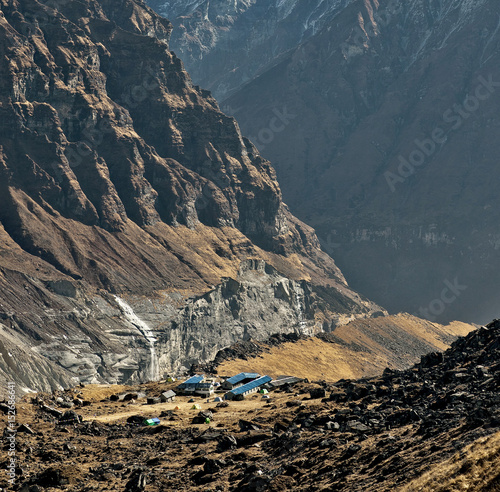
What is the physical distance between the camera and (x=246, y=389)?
10150 cm

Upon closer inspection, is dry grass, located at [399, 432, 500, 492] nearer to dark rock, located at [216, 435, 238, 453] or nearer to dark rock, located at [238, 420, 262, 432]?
dark rock, located at [216, 435, 238, 453]

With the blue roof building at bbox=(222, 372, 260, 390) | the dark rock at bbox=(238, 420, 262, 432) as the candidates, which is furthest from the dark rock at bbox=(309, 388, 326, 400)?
the blue roof building at bbox=(222, 372, 260, 390)

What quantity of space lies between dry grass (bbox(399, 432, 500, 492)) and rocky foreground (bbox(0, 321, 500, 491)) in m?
0.07

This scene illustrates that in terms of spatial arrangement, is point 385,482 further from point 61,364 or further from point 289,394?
point 61,364

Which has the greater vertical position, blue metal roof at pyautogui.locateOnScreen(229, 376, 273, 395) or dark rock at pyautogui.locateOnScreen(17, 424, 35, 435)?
blue metal roof at pyautogui.locateOnScreen(229, 376, 273, 395)

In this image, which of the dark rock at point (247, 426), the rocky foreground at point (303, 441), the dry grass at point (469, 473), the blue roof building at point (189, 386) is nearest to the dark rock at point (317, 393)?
the rocky foreground at point (303, 441)

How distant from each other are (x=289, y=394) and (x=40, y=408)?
88.4ft

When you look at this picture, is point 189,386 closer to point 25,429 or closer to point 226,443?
point 25,429

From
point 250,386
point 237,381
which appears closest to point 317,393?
point 250,386

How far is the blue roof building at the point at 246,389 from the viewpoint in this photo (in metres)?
99.3

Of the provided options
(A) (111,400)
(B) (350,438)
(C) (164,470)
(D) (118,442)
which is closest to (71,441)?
(D) (118,442)

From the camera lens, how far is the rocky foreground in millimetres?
49250

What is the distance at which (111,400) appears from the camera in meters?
102

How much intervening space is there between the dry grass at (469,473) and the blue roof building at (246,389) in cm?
5543
